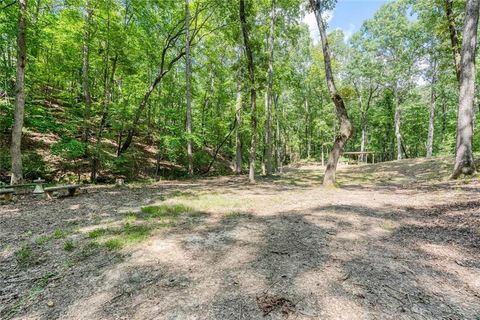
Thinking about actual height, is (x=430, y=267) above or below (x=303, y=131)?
below

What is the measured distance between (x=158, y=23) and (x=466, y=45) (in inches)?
561

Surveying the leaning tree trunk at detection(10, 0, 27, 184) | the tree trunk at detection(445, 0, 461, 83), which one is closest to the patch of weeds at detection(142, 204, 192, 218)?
the leaning tree trunk at detection(10, 0, 27, 184)

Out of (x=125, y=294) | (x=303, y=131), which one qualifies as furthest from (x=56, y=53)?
(x=303, y=131)

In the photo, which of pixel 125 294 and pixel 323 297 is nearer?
pixel 323 297

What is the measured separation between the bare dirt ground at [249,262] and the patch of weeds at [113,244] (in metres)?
0.02

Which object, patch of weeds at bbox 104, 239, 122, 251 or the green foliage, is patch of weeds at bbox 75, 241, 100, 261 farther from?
the green foliage

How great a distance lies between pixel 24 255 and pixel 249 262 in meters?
3.47

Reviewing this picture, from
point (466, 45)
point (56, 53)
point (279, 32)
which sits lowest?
point (466, 45)

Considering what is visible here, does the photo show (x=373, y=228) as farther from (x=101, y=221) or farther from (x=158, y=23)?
(x=158, y=23)

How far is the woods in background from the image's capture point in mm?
8914

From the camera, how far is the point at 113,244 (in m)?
3.96

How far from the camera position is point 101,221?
536 centimetres

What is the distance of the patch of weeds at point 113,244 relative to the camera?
12.7ft

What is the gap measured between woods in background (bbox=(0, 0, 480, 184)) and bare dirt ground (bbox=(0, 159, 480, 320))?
15.0ft
